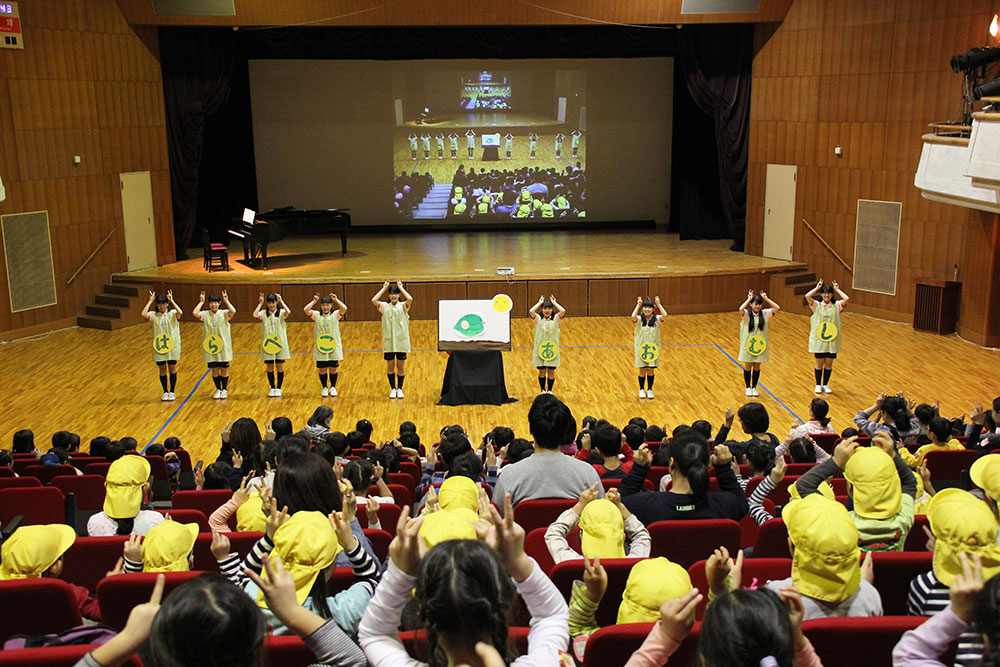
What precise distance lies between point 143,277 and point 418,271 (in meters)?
4.68

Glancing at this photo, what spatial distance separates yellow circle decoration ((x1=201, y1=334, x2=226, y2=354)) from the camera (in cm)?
1169

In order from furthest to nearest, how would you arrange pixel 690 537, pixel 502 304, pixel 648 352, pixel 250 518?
pixel 502 304 → pixel 648 352 → pixel 250 518 → pixel 690 537

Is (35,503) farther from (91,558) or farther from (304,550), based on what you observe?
(304,550)

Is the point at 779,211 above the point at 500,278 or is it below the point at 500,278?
above

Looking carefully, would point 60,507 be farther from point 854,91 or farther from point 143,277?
point 854,91

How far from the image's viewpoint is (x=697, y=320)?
619 inches

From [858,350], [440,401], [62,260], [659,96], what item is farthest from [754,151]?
[62,260]

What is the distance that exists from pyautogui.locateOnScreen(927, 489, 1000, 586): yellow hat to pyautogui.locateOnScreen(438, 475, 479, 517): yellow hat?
1761mm

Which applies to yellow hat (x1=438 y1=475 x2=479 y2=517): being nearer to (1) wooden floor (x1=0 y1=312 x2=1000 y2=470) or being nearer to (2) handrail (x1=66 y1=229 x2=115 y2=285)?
(1) wooden floor (x1=0 y1=312 x2=1000 y2=470)

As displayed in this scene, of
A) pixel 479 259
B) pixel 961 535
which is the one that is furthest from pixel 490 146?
pixel 961 535

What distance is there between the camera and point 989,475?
158 inches

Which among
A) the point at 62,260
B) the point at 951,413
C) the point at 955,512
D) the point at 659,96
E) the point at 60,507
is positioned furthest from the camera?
the point at 659,96

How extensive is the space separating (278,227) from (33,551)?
542 inches

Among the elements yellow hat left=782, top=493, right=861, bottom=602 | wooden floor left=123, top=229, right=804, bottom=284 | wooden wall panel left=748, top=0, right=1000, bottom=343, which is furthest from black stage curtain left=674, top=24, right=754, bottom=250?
yellow hat left=782, top=493, right=861, bottom=602
